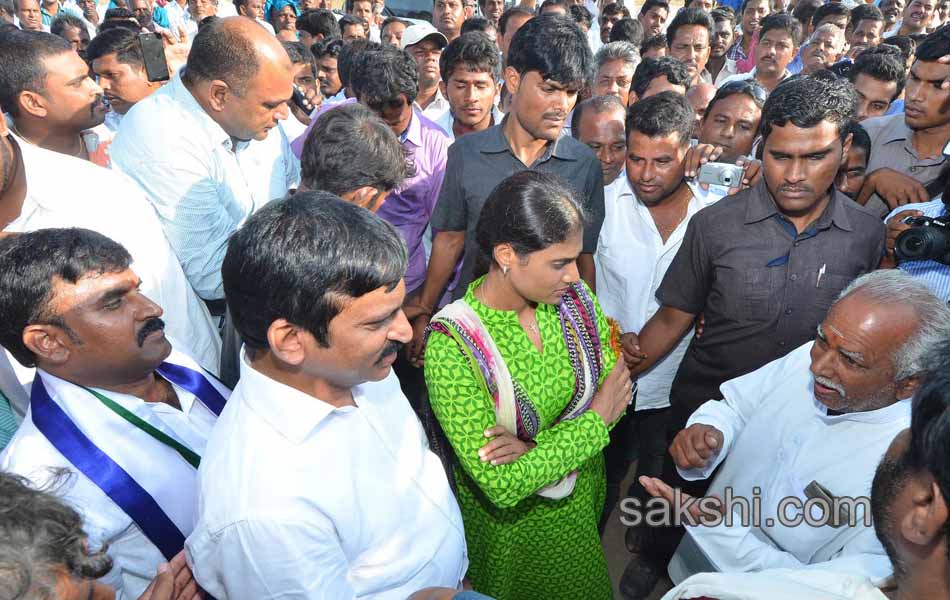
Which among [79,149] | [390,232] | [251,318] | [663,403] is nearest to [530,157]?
[663,403]

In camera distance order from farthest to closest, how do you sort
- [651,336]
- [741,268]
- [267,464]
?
[651,336] < [741,268] < [267,464]

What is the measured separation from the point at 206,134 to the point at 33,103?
2.47ft

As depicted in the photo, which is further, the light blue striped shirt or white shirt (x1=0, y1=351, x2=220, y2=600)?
the light blue striped shirt

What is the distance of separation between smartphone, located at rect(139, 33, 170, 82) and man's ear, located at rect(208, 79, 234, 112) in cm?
171

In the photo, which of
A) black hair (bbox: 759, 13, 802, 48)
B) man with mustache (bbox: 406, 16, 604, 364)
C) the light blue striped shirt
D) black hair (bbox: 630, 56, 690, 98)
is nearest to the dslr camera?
the light blue striped shirt

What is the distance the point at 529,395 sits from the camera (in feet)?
6.82

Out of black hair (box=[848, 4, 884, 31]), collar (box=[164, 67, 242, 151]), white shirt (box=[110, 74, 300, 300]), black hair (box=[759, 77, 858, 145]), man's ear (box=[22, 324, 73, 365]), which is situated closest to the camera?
man's ear (box=[22, 324, 73, 365])

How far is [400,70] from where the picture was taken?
3566 mm

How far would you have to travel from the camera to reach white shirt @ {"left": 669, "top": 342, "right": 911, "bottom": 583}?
1.80 m

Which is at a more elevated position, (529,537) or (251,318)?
(251,318)

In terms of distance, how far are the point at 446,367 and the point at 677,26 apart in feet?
17.3

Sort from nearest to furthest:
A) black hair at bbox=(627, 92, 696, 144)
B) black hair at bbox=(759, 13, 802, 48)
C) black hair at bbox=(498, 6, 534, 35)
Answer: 1. black hair at bbox=(627, 92, 696, 144)
2. black hair at bbox=(759, 13, 802, 48)
3. black hair at bbox=(498, 6, 534, 35)

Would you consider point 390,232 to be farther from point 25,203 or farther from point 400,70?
point 400,70

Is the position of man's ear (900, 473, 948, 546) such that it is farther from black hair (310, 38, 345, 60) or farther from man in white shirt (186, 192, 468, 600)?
black hair (310, 38, 345, 60)
